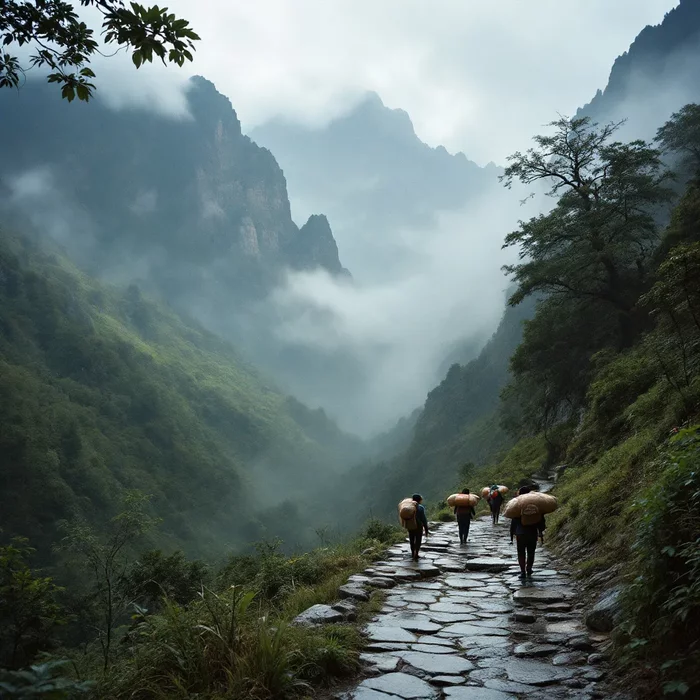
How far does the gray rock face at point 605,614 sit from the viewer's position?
4625 mm

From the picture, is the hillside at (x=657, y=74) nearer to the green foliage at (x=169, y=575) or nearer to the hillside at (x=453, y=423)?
the hillside at (x=453, y=423)

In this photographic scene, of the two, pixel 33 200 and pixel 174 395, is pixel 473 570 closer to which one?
pixel 174 395

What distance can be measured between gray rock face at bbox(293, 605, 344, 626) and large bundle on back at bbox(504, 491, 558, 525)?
366 cm


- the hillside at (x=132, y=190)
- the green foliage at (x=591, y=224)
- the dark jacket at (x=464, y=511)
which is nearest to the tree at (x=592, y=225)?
the green foliage at (x=591, y=224)

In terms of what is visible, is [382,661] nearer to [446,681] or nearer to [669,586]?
[446,681]

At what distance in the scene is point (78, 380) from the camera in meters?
94.6

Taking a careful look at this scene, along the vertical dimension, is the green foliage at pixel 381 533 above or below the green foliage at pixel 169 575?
above

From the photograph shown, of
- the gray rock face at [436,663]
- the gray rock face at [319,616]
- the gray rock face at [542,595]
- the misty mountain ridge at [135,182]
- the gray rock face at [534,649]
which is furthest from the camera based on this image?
the misty mountain ridge at [135,182]

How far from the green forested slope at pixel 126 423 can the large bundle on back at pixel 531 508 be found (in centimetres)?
6019

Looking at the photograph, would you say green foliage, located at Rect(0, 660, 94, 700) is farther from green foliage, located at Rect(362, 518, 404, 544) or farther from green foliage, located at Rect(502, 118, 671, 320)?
green foliage, located at Rect(502, 118, 671, 320)

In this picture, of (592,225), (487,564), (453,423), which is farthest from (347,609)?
(453,423)

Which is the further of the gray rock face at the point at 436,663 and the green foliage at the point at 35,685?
the gray rock face at the point at 436,663

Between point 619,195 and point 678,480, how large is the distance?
22394 mm

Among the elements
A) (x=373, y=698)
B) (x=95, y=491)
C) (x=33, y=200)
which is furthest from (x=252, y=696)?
(x=33, y=200)
